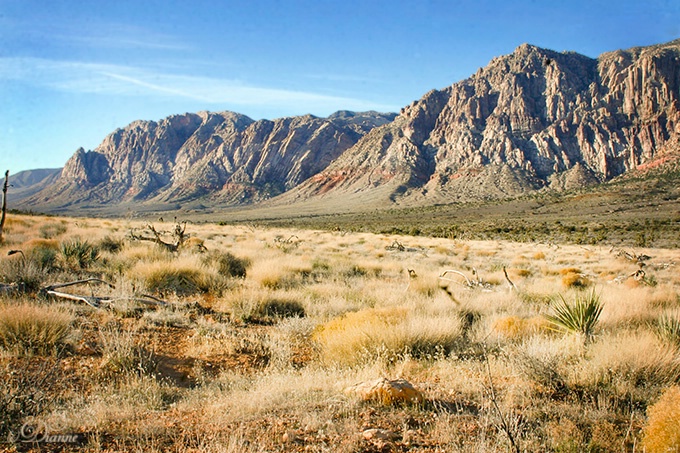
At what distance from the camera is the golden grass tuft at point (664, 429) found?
2.53m

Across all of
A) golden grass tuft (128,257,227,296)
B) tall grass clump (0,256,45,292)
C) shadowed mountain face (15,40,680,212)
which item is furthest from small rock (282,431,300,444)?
shadowed mountain face (15,40,680,212)

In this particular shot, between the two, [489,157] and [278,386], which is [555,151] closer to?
[489,157]

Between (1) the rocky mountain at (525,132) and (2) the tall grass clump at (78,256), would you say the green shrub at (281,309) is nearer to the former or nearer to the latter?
(2) the tall grass clump at (78,256)

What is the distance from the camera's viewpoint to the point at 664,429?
2.63 m

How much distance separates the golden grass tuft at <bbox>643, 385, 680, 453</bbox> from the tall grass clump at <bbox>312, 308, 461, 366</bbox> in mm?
2098

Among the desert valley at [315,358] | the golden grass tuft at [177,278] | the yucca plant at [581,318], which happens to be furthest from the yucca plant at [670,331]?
the golden grass tuft at [177,278]

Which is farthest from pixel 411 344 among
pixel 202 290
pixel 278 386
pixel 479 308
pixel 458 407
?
Result: pixel 202 290

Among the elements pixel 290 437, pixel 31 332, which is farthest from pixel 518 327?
pixel 31 332

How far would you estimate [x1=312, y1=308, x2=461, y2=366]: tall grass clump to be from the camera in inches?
187

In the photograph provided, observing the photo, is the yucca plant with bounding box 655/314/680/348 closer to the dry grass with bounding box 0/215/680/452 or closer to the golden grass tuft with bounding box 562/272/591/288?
the dry grass with bounding box 0/215/680/452

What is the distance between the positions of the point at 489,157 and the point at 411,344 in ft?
468

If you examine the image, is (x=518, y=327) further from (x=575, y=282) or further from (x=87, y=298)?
(x=575, y=282)

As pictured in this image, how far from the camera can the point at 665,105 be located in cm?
13350

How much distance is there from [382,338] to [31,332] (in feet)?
13.9
